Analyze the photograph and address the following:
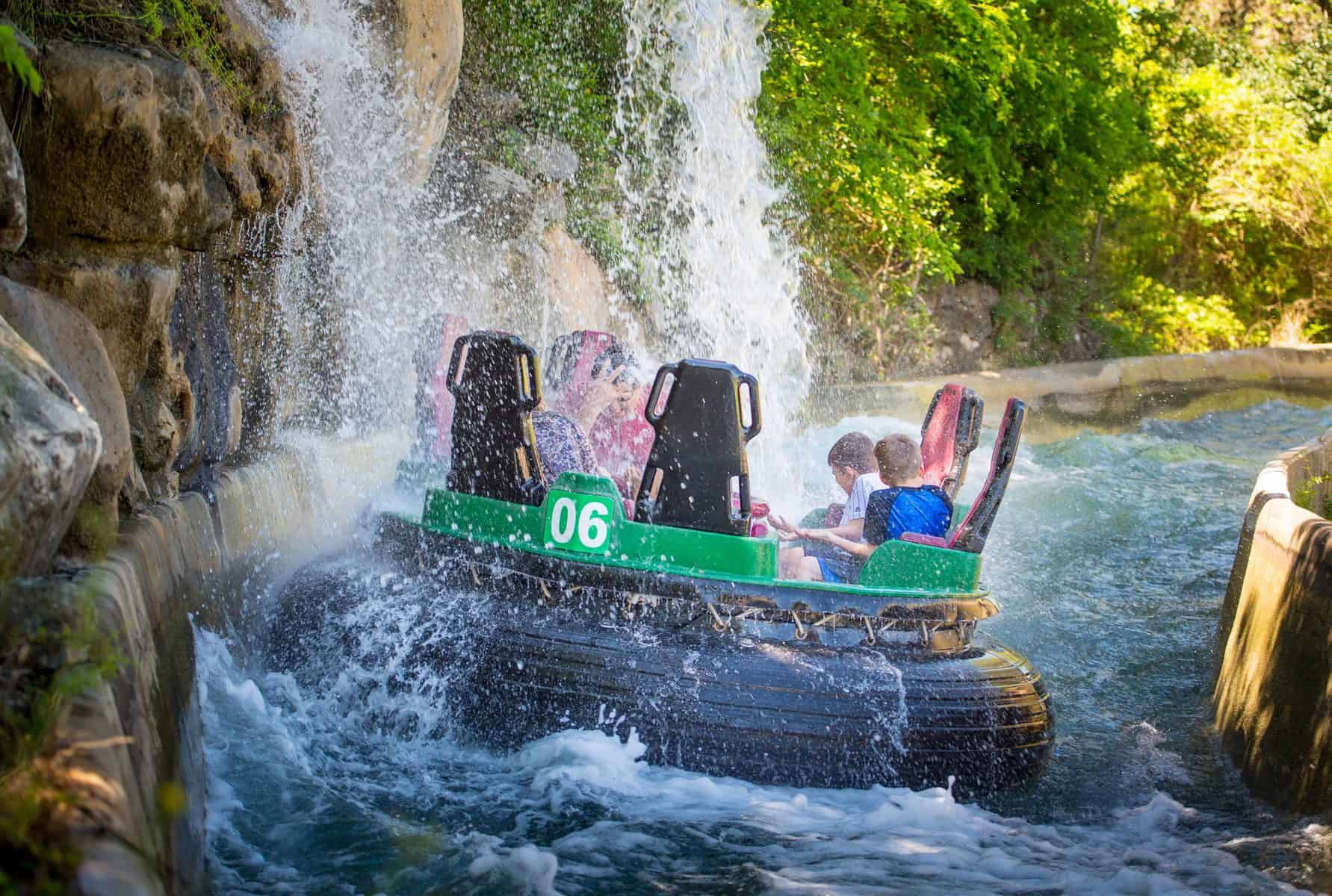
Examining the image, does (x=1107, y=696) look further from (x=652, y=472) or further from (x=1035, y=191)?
(x=1035, y=191)

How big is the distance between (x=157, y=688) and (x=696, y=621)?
6.57ft

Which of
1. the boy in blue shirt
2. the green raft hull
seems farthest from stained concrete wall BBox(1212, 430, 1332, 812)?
the boy in blue shirt

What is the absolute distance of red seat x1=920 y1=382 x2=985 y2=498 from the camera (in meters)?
6.14

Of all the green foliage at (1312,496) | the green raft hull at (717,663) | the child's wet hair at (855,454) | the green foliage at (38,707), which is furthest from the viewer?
the green foliage at (1312,496)

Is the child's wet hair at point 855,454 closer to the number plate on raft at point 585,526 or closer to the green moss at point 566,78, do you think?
the number plate on raft at point 585,526

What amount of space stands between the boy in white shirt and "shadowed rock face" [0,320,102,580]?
301cm

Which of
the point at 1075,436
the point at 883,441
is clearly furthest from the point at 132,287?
the point at 1075,436

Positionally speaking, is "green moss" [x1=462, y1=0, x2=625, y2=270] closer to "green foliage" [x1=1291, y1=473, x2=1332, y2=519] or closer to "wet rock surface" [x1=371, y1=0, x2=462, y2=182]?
"wet rock surface" [x1=371, y1=0, x2=462, y2=182]

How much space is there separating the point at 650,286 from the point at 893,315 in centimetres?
486

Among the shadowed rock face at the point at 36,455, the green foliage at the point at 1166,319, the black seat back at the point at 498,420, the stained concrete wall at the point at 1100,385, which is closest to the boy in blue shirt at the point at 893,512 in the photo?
the black seat back at the point at 498,420

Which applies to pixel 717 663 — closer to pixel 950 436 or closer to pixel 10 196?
pixel 950 436

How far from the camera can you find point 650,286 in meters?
12.7

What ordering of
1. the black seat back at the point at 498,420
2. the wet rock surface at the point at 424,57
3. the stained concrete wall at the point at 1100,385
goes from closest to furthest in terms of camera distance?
the black seat back at the point at 498,420 → the wet rock surface at the point at 424,57 → the stained concrete wall at the point at 1100,385

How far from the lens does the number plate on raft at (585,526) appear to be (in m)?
4.59
